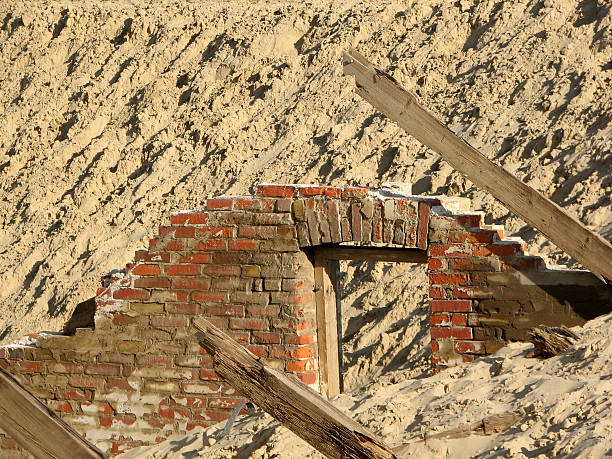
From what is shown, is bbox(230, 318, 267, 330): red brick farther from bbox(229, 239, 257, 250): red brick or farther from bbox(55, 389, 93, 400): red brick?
bbox(55, 389, 93, 400): red brick

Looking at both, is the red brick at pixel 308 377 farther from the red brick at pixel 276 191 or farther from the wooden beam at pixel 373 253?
the red brick at pixel 276 191

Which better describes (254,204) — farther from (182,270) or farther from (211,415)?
(211,415)

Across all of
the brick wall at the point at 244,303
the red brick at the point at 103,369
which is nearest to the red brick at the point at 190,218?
the brick wall at the point at 244,303

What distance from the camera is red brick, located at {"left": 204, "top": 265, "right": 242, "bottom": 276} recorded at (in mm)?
6750

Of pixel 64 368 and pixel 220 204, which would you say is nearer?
pixel 220 204

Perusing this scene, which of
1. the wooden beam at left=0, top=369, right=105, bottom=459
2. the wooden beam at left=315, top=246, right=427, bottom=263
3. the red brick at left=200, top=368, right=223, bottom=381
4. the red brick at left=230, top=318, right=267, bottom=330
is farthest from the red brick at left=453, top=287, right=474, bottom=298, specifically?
the wooden beam at left=0, top=369, right=105, bottom=459

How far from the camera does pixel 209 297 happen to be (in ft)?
22.3

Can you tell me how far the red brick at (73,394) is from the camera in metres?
6.95

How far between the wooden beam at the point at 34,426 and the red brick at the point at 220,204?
3173 millimetres

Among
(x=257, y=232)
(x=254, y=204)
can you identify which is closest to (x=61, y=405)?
(x=257, y=232)

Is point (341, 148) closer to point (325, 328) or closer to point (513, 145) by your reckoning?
point (513, 145)

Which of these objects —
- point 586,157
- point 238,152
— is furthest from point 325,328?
point 238,152

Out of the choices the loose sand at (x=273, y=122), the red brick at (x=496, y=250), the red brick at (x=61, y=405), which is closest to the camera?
the red brick at (x=496, y=250)

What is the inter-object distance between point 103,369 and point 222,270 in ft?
3.58
